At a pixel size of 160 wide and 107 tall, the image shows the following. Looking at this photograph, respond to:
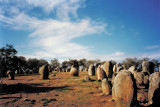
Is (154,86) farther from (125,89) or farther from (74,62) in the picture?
(74,62)

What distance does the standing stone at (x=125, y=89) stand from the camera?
628cm

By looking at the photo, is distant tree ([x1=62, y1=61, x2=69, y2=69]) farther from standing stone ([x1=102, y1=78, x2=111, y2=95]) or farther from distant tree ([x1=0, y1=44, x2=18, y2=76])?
standing stone ([x1=102, y1=78, x2=111, y2=95])

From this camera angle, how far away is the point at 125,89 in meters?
6.39

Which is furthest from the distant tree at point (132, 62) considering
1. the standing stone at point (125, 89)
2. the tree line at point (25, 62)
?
the standing stone at point (125, 89)

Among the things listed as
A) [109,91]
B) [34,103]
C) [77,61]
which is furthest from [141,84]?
[77,61]

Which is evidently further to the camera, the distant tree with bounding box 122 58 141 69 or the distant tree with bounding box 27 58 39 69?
the distant tree with bounding box 27 58 39 69

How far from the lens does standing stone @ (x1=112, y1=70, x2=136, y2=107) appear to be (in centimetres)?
628

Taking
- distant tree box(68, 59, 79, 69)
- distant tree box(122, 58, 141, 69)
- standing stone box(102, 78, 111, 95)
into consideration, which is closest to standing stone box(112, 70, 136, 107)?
standing stone box(102, 78, 111, 95)

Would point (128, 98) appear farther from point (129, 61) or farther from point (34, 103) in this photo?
point (129, 61)

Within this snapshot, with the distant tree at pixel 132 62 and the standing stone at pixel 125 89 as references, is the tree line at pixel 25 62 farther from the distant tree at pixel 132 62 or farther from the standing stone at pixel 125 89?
the standing stone at pixel 125 89

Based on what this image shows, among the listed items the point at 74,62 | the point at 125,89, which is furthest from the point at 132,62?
the point at 125,89

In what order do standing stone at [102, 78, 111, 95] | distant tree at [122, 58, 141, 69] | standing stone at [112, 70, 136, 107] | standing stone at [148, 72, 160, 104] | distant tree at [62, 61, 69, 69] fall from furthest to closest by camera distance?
1. distant tree at [62, 61, 69, 69]
2. distant tree at [122, 58, 141, 69]
3. standing stone at [102, 78, 111, 95]
4. standing stone at [148, 72, 160, 104]
5. standing stone at [112, 70, 136, 107]

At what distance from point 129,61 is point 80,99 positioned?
4480 cm

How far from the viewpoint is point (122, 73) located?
6.70 m
